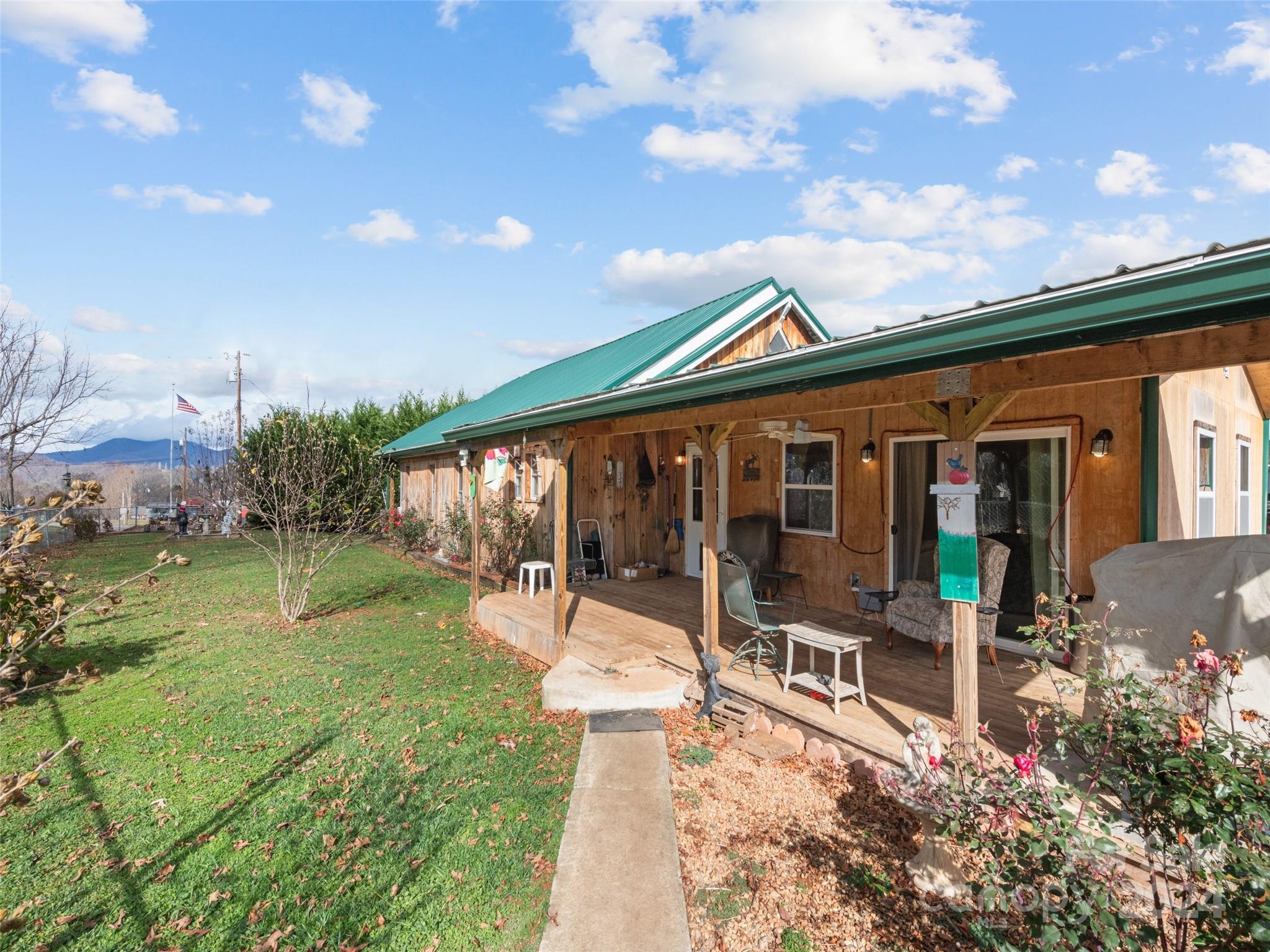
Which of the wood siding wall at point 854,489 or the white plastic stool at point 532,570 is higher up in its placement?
the wood siding wall at point 854,489

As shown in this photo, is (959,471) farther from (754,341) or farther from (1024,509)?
(754,341)

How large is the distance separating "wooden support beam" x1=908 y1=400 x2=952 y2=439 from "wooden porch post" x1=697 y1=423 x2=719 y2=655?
1.85 metres

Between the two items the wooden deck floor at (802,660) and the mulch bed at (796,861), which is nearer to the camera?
the mulch bed at (796,861)

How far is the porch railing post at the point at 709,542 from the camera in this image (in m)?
5.12

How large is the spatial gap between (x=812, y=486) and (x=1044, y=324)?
541cm

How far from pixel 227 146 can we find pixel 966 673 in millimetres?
12734

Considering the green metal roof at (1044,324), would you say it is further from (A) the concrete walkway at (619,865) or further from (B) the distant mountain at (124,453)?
(B) the distant mountain at (124,453)

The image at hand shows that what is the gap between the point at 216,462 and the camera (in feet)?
76.1

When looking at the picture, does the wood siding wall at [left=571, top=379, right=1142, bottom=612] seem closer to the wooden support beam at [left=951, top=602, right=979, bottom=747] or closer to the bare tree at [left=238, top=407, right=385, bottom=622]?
the wooden support beam at [left=951, top=602, right=979, bottom=747]

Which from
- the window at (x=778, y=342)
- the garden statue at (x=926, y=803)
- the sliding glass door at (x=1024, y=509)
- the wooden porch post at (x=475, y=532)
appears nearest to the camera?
the garden statue at (x=926, y=803)

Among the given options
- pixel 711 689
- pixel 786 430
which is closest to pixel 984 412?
pixel 711 689

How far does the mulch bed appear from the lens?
2.67 metres

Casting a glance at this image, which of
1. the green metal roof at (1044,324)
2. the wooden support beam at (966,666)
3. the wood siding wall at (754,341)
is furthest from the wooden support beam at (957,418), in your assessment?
the wood siding wall at (754,341)

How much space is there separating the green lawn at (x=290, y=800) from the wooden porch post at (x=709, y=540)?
1.42m
